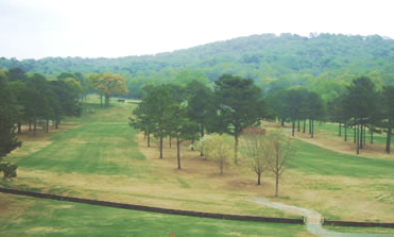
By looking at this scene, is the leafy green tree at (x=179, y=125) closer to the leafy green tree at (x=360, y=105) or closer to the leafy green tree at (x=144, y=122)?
the leafy green tree at (x=144, y=122)

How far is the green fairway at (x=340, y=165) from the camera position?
4786 centimetres

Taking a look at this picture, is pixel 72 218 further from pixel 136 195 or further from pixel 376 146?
pixel 376 146

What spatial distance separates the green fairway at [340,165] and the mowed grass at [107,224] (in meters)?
24.4

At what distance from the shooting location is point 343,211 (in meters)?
31.5

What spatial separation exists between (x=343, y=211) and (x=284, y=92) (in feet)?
237

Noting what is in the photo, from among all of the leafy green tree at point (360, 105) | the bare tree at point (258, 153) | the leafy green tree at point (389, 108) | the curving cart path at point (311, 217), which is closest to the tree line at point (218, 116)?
the bare tree at point (258, 153)

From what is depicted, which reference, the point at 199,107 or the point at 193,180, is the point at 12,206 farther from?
the point at 199,107

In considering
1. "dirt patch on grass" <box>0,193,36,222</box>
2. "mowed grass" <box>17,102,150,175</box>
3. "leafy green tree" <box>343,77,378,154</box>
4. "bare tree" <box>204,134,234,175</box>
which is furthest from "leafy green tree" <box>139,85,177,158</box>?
"leafy green tree" <box>343,77,378,154</box>

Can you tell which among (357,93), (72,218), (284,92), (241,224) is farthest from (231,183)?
(284,92)

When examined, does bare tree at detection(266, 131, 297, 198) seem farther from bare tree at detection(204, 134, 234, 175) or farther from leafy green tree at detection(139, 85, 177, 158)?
leafy green tree at detection(139, 85, 177, 158)

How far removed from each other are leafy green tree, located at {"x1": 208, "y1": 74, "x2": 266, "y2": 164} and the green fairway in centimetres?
921

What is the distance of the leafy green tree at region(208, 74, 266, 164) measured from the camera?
5359cm

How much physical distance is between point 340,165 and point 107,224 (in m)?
40.0

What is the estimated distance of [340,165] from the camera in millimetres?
53562
